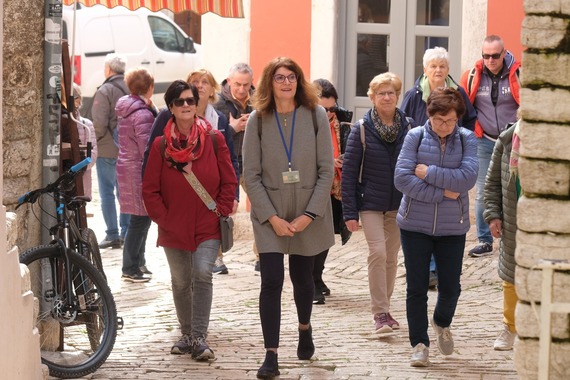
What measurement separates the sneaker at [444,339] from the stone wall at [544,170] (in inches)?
101

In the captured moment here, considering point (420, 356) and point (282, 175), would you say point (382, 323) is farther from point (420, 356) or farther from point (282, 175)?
point (282, 175)

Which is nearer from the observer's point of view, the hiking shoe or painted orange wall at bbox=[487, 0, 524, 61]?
the hiking shoe

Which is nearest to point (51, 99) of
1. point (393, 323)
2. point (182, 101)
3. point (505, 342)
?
point (182, 101)

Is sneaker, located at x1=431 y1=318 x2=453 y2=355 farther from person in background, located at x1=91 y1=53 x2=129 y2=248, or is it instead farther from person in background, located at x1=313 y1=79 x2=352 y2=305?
person in background, located at x1=91 y1=53 x2=129 y2=248

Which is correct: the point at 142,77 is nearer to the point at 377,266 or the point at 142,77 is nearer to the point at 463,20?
the point at 377,266

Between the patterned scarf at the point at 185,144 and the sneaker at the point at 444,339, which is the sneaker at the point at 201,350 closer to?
the patterned scarf at the point at 185,144

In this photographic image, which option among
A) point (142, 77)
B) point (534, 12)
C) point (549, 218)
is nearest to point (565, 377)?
point (549, 218)

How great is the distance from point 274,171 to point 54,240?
1.39 m

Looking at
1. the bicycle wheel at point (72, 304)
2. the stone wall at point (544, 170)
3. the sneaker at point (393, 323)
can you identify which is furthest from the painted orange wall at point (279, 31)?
the stone wall at point (544, 170)

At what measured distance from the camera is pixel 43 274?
27.2ft

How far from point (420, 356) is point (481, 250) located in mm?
4617

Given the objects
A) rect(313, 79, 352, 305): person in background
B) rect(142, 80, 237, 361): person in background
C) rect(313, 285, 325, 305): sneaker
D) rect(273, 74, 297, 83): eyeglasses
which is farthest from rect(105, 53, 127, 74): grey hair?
rect(273, 74, 297, 83): eyeglasses

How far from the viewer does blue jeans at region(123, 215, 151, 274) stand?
1172cm

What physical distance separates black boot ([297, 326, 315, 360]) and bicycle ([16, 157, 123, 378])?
3.86 feet
